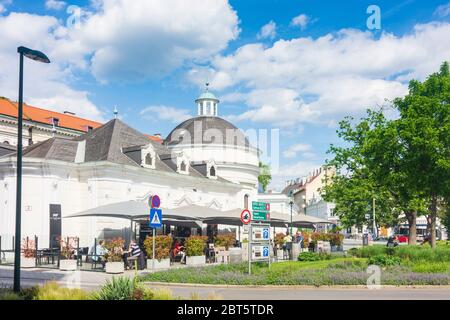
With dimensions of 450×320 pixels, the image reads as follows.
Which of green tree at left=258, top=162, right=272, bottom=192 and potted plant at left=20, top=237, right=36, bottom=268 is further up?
green tree at left=258, top=162, right=272, bottom=192

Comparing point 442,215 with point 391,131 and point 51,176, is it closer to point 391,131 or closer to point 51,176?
point 391,131

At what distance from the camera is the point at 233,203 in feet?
179

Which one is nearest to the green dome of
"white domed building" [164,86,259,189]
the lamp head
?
"white domed building" [164,86,259,189]

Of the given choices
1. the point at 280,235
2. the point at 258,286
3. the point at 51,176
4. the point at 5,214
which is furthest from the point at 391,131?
the point at 5,214

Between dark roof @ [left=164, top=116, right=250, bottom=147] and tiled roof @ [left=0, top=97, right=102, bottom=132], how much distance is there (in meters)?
16.2

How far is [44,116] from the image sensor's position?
73.2 meters

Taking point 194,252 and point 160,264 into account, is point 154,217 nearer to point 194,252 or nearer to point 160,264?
point 160,264

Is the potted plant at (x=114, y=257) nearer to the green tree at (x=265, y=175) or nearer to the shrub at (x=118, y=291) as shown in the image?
the shrub at (x=118, y=291)

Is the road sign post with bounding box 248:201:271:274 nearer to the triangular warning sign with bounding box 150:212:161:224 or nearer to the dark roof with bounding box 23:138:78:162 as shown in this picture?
the triangular warning sign with bounding box 150:212:161:224

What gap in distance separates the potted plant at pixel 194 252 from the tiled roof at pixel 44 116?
138 feet

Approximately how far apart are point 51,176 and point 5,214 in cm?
395

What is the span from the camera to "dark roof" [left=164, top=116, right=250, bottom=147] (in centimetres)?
6556

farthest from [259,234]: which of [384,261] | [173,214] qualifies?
[173,214]

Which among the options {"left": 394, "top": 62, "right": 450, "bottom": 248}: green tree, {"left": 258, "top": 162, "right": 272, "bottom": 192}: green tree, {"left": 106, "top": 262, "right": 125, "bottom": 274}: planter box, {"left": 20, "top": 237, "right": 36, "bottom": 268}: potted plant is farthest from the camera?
{"left": 258, "top": 162, "right": 272, "bottom": 192}: green tree
